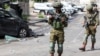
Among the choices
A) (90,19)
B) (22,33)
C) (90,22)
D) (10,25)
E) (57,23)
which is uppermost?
(57,23)

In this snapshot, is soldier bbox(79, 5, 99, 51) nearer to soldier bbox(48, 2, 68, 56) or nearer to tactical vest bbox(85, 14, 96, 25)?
tactical vest bbox(85, 14, 96, 25)

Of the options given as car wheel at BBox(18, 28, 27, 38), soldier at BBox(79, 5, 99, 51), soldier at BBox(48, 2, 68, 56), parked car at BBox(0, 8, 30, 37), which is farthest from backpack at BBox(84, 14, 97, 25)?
car wheel at BBox(18, 28, 27, 38)

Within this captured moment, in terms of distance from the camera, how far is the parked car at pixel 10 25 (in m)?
18.3

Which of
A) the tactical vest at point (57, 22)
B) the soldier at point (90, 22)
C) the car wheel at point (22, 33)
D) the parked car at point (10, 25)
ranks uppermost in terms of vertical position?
the tactical vest at point (57, 22)

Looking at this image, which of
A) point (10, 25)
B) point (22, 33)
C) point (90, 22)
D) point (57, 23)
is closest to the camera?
point (57, 23)

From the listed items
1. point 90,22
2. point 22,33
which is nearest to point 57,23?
point 90,22

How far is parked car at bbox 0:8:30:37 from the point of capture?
18266 millimetres

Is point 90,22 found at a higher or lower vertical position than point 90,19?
lower

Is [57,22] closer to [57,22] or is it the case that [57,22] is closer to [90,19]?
[57,22]

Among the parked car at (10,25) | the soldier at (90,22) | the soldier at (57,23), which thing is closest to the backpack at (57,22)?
the soldier at (57,23)

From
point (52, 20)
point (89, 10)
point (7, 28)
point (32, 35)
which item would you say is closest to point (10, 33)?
point (7, 28)

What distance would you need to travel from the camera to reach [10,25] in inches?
730

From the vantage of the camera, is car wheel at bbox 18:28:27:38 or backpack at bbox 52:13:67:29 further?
car wheel at bbox 18:28:27:38

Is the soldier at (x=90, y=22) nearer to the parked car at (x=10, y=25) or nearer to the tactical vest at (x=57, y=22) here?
the tactical vest at (x=57, y=22)
